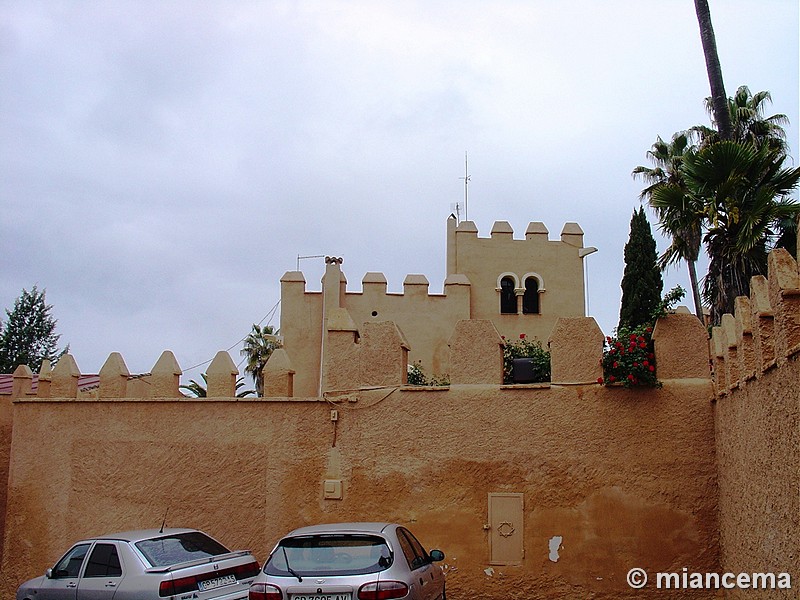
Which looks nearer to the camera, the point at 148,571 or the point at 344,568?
the point at 344,568

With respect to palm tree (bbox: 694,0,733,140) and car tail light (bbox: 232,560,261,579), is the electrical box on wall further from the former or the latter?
palm tree (bbox: 694,0,733,140)

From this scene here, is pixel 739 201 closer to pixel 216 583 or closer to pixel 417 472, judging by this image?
pixel 417 472

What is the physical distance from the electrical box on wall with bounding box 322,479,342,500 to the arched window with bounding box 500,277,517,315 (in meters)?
19.2

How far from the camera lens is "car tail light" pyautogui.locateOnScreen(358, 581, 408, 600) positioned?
23.9 ft

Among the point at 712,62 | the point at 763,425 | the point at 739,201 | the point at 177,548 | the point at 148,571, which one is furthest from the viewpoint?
the point at 712,62

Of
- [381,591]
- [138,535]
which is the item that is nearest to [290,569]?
[381,591]

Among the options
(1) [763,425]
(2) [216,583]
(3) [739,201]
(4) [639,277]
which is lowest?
(2) [216,583]

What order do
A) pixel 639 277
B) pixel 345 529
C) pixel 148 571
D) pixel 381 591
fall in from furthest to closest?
pixel 639 277, pixel 148 571, pixel 345 529, pixel 381 591

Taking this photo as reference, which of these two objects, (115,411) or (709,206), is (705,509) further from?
(115,411)

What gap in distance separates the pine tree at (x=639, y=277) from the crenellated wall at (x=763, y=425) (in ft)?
37.7

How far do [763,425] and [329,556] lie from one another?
4.40 meters

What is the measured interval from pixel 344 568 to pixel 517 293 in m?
23.1

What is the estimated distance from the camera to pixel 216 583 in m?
8.88

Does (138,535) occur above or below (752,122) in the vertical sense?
below
